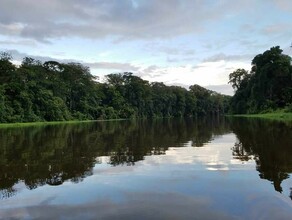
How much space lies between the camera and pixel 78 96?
88062 millimetres

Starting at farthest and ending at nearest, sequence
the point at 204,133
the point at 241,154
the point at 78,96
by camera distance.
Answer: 1. the point at 78,96
2. the point at 204,133
3. the point at 241,154

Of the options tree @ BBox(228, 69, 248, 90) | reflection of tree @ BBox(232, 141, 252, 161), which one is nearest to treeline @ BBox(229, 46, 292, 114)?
tree @ BBox(228, 69, 248, 90)

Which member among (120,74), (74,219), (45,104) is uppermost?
(120,74)

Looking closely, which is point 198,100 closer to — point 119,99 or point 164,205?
point 119,99

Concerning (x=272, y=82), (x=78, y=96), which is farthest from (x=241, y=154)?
(x=78, y=96)

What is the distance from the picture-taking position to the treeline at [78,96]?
5888 centimetres

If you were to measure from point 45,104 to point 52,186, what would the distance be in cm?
5988

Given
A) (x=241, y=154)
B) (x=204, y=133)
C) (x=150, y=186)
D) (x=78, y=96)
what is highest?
(x=78, y=96)

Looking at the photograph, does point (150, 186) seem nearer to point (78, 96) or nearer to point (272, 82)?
point (272, 82)

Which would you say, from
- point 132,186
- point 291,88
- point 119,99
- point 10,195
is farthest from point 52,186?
point 119,99

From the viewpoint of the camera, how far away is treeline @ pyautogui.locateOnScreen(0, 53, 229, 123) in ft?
193

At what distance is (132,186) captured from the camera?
7.96 meters

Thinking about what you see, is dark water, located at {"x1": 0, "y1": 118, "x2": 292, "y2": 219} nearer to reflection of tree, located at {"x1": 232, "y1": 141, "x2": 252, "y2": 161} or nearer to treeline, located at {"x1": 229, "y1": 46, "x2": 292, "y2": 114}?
reflection of tree, located at {"x1": 232, "y1": 141, "x2": 252, "y2": 161}

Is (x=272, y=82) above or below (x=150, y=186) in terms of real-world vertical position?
above
